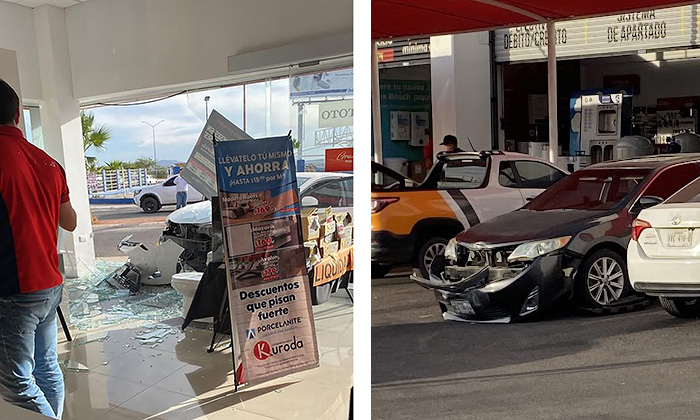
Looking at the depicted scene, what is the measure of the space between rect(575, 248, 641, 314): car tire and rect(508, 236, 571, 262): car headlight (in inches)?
5.0

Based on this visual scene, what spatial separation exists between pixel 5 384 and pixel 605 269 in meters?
2.47

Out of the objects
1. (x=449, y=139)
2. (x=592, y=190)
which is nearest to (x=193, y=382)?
(x=449, y=139)

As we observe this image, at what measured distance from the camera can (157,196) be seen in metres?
2.23

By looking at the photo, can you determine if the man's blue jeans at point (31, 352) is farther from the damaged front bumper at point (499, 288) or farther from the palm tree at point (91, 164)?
the damaged front bumper at point (499, 288)

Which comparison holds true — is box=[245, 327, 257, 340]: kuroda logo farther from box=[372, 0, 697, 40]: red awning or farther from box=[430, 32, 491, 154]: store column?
box=[372, 0, 697, 40]: red awning

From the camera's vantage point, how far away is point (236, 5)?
211 cm

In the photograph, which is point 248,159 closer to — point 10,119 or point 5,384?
point 10,119

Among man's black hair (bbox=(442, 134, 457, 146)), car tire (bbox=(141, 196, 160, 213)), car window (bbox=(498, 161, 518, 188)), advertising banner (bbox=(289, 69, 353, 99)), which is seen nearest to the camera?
advertising banner (bbox=(289, 69, 353, 99))

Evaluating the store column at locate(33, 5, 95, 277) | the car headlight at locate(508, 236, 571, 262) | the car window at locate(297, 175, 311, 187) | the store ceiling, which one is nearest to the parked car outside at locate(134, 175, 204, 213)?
the store column at locate(33, 5, 95, 277)

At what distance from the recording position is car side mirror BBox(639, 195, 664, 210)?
246 centimetres

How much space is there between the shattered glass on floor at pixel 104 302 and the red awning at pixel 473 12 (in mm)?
1748

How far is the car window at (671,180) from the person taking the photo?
2.39 metres

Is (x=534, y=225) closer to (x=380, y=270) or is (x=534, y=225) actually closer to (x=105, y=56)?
(x=380, y=270)

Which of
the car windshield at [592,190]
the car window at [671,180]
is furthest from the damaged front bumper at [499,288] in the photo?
the car window at [671,180]
